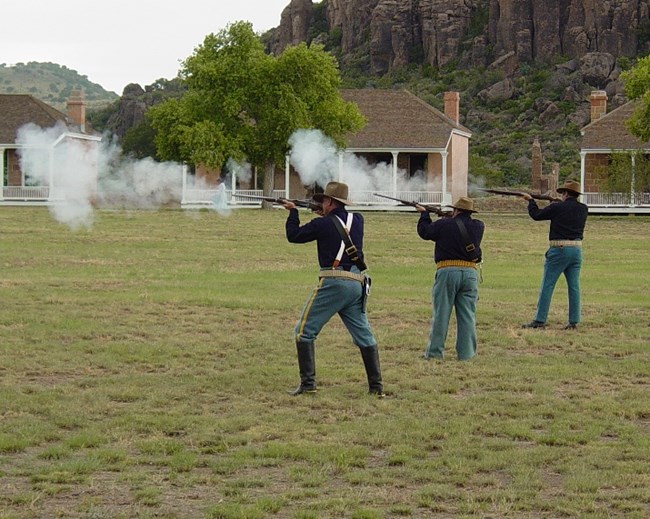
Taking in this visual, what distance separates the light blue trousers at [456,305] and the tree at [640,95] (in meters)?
40.9

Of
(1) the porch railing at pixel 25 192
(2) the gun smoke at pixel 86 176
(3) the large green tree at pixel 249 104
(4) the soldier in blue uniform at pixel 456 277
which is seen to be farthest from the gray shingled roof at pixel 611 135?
(4) the soldier in blue uniform at pixel 456 277

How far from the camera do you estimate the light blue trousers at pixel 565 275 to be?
1716 centimetres

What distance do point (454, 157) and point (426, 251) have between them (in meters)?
34.0

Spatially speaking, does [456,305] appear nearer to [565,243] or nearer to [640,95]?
[565,243]

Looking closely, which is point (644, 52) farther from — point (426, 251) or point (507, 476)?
point (507, 476)

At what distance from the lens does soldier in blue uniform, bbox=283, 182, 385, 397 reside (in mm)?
12148

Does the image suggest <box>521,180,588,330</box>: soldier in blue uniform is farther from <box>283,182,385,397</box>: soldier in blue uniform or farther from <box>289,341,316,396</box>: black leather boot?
<box>289,341,316,396</box>: black leather boot

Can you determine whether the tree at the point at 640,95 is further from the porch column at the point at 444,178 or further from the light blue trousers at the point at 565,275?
the light blue trousers at the point at 565,275

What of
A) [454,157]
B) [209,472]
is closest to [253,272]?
[209,472]

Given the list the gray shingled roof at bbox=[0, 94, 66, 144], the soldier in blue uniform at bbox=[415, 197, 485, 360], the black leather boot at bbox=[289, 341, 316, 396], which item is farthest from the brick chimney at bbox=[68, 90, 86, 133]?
the black leather boot at bbox=[289, 341, 316, 396]

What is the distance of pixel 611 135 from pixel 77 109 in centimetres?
2565

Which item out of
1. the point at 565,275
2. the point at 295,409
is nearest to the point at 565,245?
the point at 565,275

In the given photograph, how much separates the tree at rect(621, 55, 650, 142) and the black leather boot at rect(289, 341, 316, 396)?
1711 inches

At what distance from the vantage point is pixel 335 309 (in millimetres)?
12172
